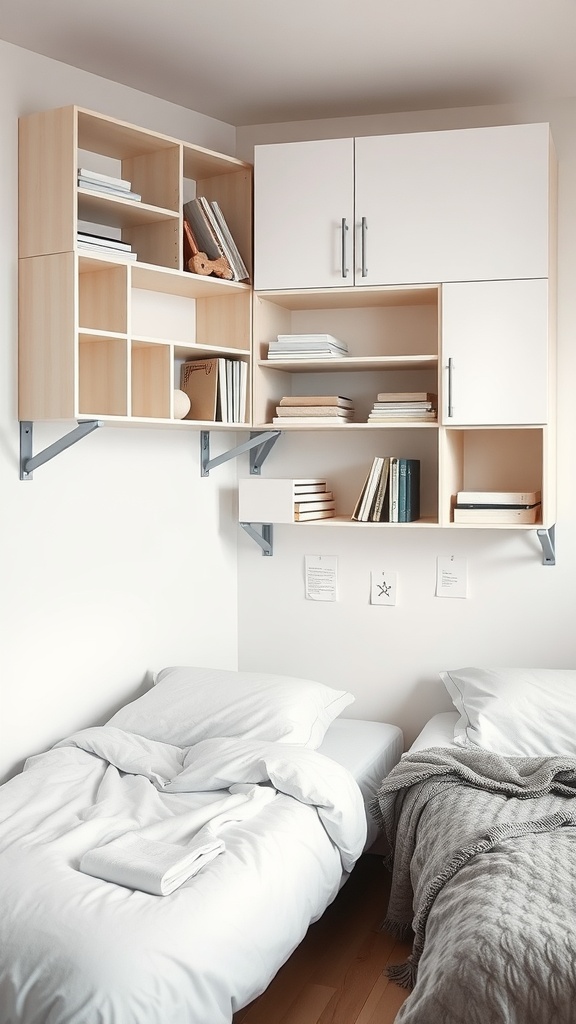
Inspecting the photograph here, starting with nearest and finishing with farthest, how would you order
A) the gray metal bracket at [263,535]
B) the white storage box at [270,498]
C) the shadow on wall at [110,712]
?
1. the shadow on wall at [110,712]
2. the white storage box at [270,498]
3. the gray metal bracket at [263,535]

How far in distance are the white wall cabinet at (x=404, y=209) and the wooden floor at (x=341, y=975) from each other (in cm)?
189

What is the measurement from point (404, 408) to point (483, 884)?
147cm

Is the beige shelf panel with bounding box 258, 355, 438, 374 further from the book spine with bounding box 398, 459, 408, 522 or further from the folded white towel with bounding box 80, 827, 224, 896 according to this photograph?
the folded white towel with bounding box 80, 827, 224, 896

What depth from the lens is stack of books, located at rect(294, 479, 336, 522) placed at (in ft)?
10.1

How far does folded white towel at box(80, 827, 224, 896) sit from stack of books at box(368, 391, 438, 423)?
55.6 inches

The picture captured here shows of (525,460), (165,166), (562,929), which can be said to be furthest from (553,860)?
(165,166)

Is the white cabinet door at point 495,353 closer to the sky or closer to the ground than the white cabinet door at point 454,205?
closer to the ground

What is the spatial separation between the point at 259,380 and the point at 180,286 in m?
0.39

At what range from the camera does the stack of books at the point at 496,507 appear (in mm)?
2824

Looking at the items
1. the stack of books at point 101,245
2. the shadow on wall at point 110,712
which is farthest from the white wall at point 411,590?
the stack of books at point 101,245

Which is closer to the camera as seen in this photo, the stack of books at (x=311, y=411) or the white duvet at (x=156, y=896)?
the white duvet at (x=156, y=896)

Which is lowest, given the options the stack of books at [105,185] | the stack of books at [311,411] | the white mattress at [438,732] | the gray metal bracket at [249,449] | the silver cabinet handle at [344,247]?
the white mattress at [438,732]

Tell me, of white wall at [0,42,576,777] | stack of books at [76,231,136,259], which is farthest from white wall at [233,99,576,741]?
stack of books at [76,231,136,259]

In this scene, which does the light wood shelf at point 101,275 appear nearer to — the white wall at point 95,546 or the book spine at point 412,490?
the white wall at point 95,546
